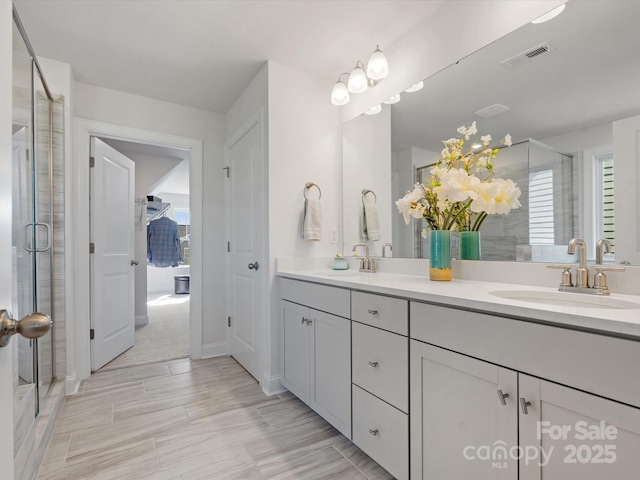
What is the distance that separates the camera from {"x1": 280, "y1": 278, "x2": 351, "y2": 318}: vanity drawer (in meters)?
1.65

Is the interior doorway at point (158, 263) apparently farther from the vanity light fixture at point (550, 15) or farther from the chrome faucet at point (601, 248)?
the chrome faucet at point (601, 248)

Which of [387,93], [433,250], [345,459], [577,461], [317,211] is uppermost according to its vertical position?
[387,93]

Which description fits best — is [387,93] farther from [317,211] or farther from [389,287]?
[389,287]

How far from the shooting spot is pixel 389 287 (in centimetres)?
136

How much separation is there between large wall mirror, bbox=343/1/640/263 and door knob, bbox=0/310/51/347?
168 cm

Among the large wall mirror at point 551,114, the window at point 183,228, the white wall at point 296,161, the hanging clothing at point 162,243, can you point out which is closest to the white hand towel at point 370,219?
the white wall at point 296,161

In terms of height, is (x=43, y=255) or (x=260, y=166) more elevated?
(x=260, y=166)

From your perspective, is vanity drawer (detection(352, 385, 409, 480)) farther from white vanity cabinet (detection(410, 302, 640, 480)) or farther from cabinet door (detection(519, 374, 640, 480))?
cabinet door (detection(519, 374, 640, 480))

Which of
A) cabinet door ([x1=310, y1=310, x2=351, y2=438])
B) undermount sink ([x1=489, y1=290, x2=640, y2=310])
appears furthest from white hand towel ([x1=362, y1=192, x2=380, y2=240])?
undermount sink ([x1=489, y1=290, x2=640, y2=310])

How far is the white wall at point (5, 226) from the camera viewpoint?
551mm

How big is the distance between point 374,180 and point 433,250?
2.92ft

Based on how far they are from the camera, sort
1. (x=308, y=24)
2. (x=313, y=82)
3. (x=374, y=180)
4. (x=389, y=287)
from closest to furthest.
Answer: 1. (x=389, y=287)
2. (x=308, y=24)
3. (x=374, y=180)
4. (x=313, y=82)

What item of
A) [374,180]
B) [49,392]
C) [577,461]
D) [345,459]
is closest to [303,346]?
[345,459]

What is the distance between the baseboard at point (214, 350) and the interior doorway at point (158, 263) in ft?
0.72
